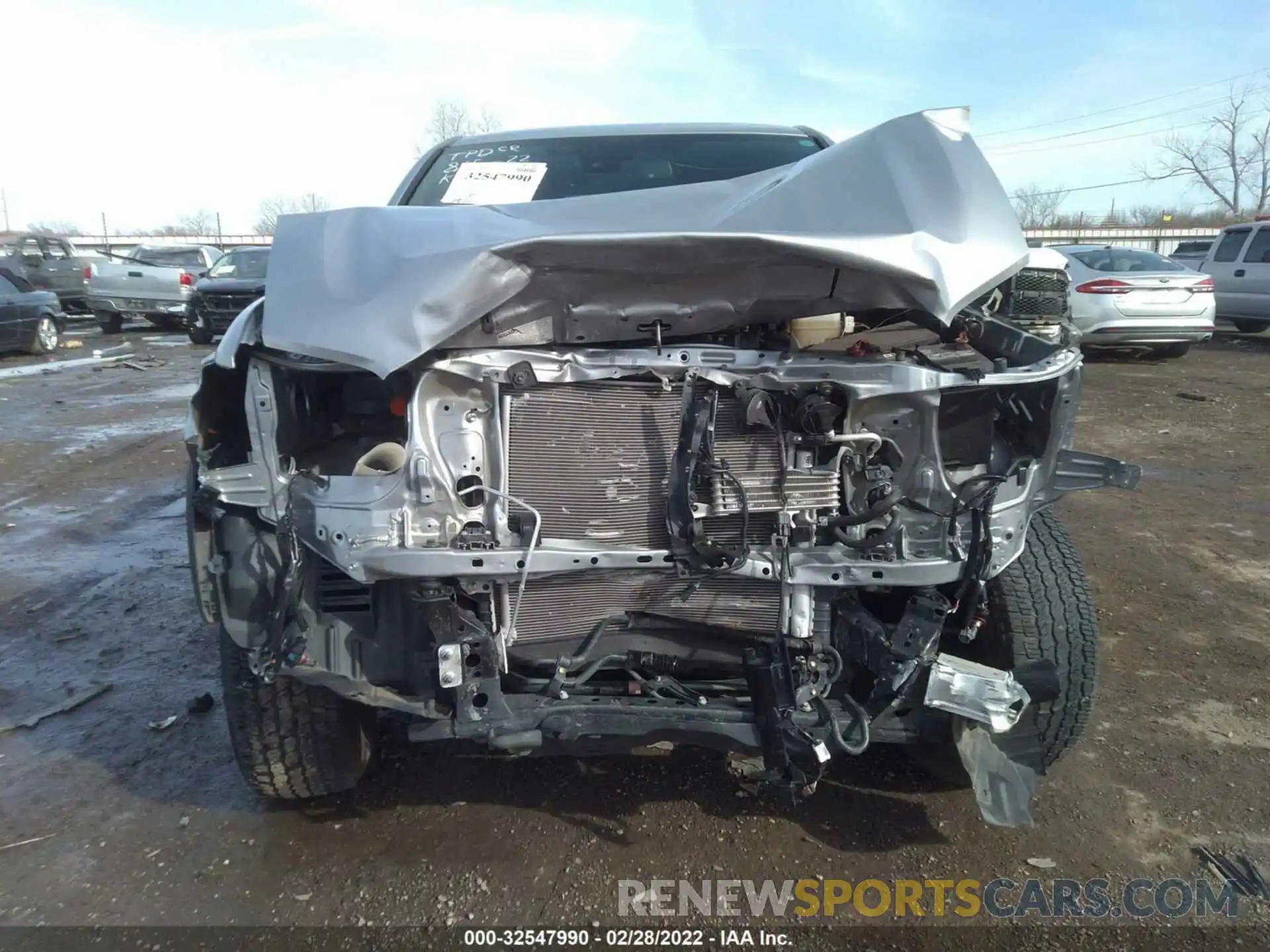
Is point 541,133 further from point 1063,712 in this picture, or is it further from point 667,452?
point 1063,712

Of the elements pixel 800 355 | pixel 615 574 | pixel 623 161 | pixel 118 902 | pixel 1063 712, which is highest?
pixel 623 161

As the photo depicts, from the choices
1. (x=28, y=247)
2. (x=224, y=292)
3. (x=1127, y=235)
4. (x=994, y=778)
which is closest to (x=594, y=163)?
(x=994, y=778)

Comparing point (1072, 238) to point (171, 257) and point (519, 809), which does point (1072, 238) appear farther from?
point (519, 809)

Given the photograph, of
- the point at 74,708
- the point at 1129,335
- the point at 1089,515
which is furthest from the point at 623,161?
the point at 1129,335

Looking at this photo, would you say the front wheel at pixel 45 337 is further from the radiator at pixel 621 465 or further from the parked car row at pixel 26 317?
the radiator at pixel 621 465

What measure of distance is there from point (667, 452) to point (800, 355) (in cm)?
41

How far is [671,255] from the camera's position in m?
2.02

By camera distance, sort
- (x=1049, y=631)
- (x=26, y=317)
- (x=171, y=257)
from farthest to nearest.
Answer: (x=171, y=257), (x=26, y=317), (x=1049, y=631)

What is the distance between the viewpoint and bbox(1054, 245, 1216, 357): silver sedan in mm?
10469

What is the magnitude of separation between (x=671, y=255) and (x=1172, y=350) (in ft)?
39.6

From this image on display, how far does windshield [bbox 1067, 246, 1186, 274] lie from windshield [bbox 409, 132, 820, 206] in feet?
28.5

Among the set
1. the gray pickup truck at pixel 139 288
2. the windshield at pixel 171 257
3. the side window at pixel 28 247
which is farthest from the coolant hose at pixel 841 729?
the side window at pixel 28 247

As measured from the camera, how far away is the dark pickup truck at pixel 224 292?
12922 millimetres

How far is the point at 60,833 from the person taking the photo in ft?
8.38
